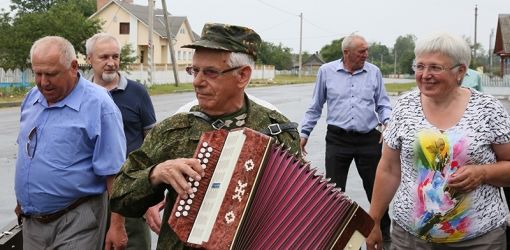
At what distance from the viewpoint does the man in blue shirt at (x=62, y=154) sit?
400cm

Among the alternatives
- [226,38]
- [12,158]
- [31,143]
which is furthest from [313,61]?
[226,38]

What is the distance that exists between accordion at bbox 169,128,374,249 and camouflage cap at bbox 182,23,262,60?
494mm

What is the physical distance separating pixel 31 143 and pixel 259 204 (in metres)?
1.94

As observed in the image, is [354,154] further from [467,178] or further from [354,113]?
[467,178]

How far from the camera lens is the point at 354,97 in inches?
274

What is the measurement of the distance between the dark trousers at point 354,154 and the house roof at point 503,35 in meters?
47.2

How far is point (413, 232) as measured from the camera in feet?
12.5

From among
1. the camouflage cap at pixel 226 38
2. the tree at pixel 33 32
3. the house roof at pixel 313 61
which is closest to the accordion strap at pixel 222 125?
the camouflage cap at pixel 226 38

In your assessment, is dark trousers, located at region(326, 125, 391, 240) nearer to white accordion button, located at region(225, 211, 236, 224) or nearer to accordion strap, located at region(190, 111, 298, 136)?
accordion strap, located at region(190, 111, 298, 136)

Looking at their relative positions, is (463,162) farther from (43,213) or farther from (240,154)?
(43,213)

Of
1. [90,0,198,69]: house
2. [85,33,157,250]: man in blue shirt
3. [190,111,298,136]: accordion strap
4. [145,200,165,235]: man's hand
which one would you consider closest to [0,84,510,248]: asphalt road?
[85,33,157,250]: man in blue shirt

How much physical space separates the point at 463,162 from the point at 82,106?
214 cm

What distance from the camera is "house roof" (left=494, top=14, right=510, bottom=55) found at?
51.7 metres

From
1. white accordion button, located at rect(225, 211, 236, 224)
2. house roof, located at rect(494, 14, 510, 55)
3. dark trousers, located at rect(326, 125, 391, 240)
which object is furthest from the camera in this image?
house roof, located at rect(494, 14, 510, 55)
